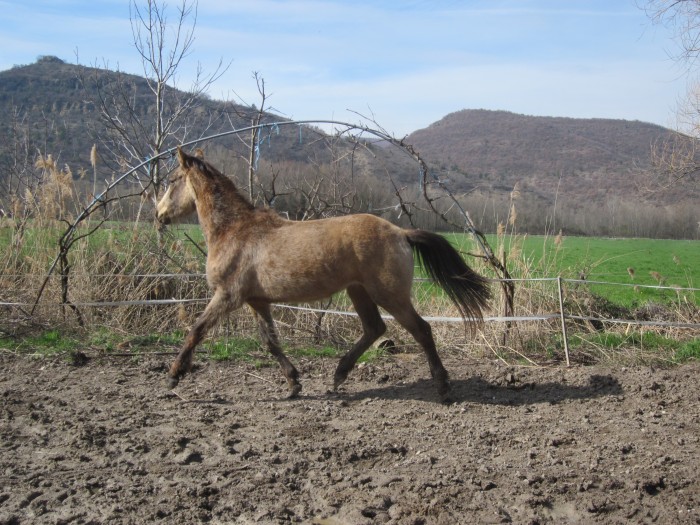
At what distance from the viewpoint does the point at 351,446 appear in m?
4.92

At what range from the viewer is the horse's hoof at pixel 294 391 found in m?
6.43

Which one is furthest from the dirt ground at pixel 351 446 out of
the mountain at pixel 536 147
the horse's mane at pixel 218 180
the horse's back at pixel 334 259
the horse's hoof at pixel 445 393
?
the mountain at pixel 536 147

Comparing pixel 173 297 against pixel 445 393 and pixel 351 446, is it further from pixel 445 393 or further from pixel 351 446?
pixel 351 446

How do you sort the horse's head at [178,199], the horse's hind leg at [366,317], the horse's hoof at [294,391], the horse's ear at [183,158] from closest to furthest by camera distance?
the horse's hoof at [294,391]
the horse's hind leg at [366,317]
the horse's ear at [183,158]
the horse's head at [178,199]

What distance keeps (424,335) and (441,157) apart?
75342mm

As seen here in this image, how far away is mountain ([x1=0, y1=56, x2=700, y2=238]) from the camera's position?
36.1ft

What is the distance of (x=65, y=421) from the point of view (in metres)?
5.42

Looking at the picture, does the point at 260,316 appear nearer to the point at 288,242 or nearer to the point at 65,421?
the point at 288,242

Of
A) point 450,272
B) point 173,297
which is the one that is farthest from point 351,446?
point 173,297

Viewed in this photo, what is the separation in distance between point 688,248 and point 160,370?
15.7 m

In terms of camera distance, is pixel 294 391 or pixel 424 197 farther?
pixel 424 197

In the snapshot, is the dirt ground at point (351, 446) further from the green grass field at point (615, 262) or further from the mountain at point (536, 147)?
the mountain at point (536, 147)

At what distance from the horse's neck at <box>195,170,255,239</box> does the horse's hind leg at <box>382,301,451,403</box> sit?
1801 mm

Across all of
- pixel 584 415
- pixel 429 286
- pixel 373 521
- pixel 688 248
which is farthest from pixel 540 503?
pixel 688 248
